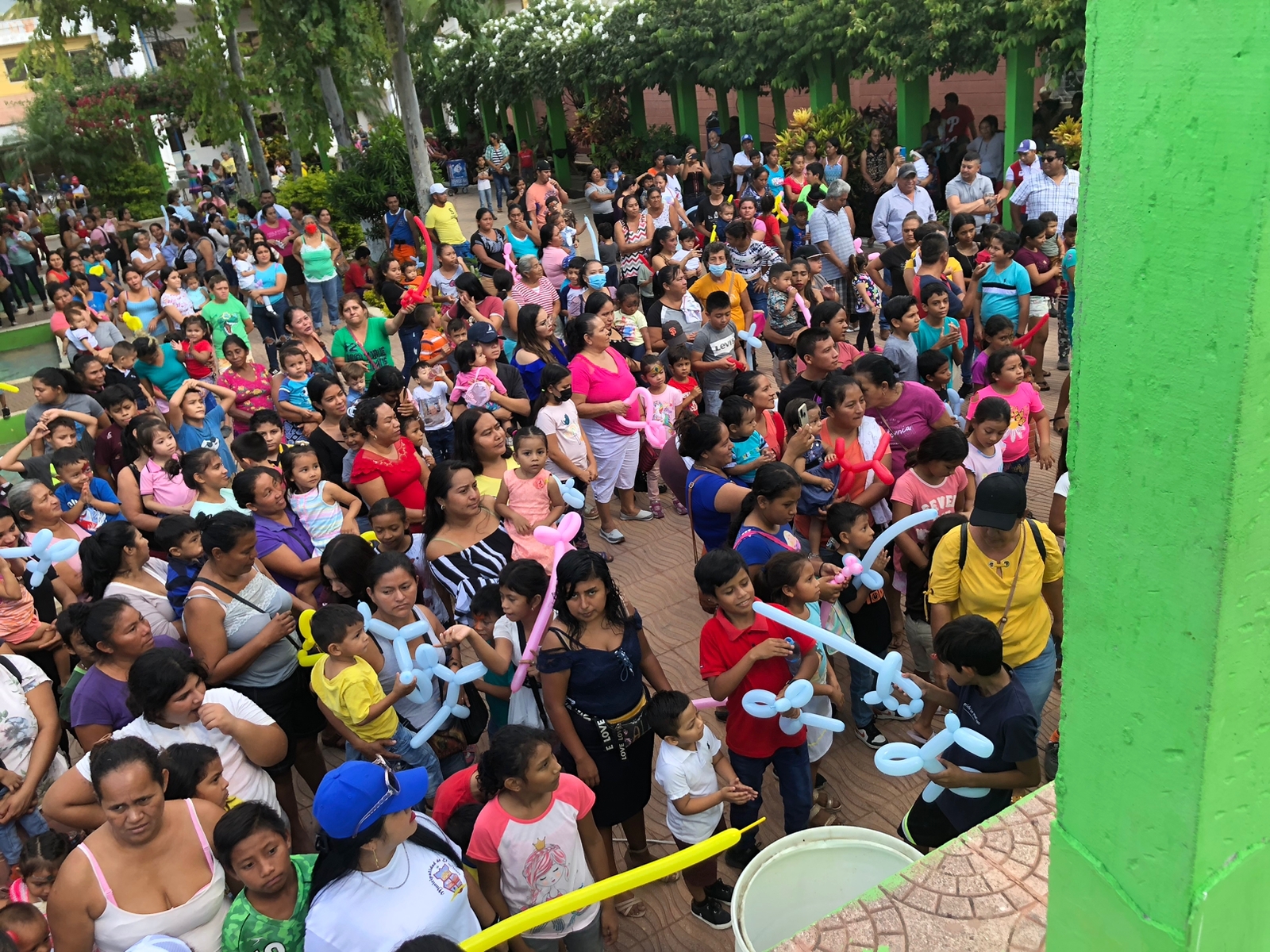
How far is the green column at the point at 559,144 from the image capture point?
80.8ft

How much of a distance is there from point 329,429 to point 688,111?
16.5m

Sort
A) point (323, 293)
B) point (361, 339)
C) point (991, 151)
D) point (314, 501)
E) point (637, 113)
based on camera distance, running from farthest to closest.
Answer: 1. point (637, 113)
2. point (991, 151)
3. point (323, 293)
4. point (361, 339)
5. point (314, 501)

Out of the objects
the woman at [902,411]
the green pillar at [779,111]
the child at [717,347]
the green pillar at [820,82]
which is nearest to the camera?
the woman at [902,411]

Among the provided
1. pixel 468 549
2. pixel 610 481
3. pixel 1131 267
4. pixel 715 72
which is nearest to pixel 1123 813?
pixel 1131 267

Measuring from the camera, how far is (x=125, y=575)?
441cm

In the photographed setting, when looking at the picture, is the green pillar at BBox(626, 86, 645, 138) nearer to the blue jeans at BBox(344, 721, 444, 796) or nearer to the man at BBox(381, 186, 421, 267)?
the man at BBox(381, 186, 421, 267)

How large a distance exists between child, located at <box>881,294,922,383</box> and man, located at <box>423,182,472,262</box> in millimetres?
6539

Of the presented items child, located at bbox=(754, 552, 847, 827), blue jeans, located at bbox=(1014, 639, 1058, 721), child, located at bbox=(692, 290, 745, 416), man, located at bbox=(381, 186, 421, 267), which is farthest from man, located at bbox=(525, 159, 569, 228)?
blue jeans, located at bbox=(1014, 639, 1058, 721)

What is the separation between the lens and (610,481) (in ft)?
22.7

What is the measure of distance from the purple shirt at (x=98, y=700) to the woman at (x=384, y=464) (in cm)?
189

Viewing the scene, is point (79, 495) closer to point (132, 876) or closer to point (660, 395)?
point (132, 876)

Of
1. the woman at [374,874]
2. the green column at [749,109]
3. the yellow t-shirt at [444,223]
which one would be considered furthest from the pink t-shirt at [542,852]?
the green column at [749,109]

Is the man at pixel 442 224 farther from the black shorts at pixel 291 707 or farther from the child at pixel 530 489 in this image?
the black shorts at pixel 291 707

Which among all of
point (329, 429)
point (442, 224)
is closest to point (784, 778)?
point (329, 429)
